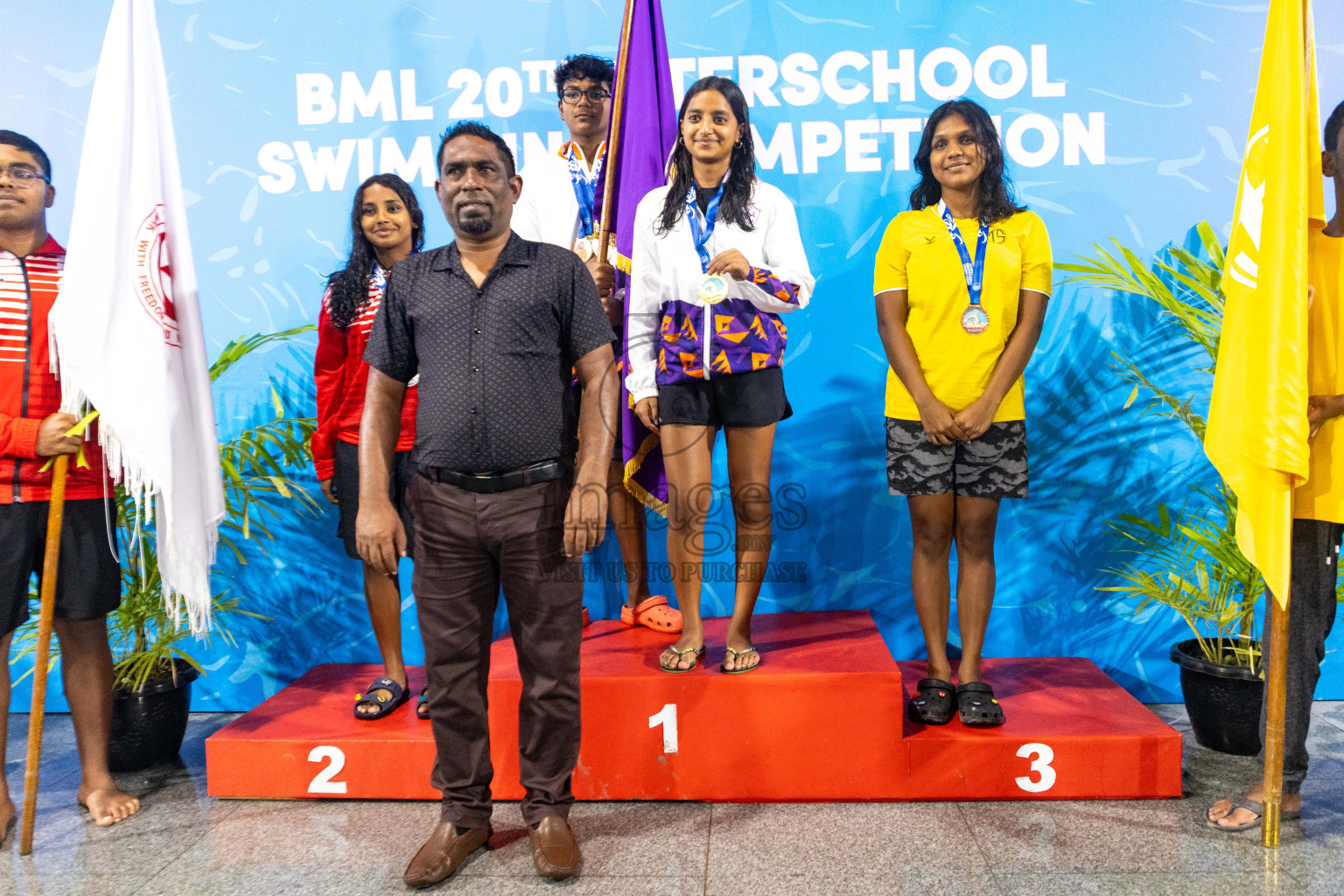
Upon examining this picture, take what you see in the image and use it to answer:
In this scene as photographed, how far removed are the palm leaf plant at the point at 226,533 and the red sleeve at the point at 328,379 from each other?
261mm

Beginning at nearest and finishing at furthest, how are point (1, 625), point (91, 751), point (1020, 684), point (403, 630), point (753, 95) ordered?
point (1, 625) < point (91, 751) < point (1020, 684) < point (753, 95) < point (403, 630)

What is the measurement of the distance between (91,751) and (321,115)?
2358 millimetres

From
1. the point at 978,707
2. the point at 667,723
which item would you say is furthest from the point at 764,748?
the point at 978,707

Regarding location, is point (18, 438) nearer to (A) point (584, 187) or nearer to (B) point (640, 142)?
(A) point (584, 187)

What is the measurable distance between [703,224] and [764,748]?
151 centimetres

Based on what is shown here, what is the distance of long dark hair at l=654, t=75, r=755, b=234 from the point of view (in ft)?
8.95

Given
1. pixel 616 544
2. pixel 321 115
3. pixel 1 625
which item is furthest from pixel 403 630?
pixel 321 115

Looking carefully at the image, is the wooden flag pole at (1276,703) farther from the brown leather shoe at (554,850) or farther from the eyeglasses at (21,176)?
the eyeglasses at (21,176)

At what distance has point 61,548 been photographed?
107 inches

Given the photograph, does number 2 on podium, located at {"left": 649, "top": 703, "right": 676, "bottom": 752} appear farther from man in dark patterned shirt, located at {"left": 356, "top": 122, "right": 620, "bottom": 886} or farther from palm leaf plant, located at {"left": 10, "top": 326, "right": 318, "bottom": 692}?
palm leaf plant, located at {"left": 10, "top": 326, "right": 318, "bottom": 692}

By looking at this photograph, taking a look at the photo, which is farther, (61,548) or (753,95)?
(753,95)

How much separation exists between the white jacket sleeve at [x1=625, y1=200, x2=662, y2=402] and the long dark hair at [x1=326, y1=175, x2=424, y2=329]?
832 millimetres

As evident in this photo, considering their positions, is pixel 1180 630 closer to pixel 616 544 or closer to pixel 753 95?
pixel 616 544

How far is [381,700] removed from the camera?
3.04 m
